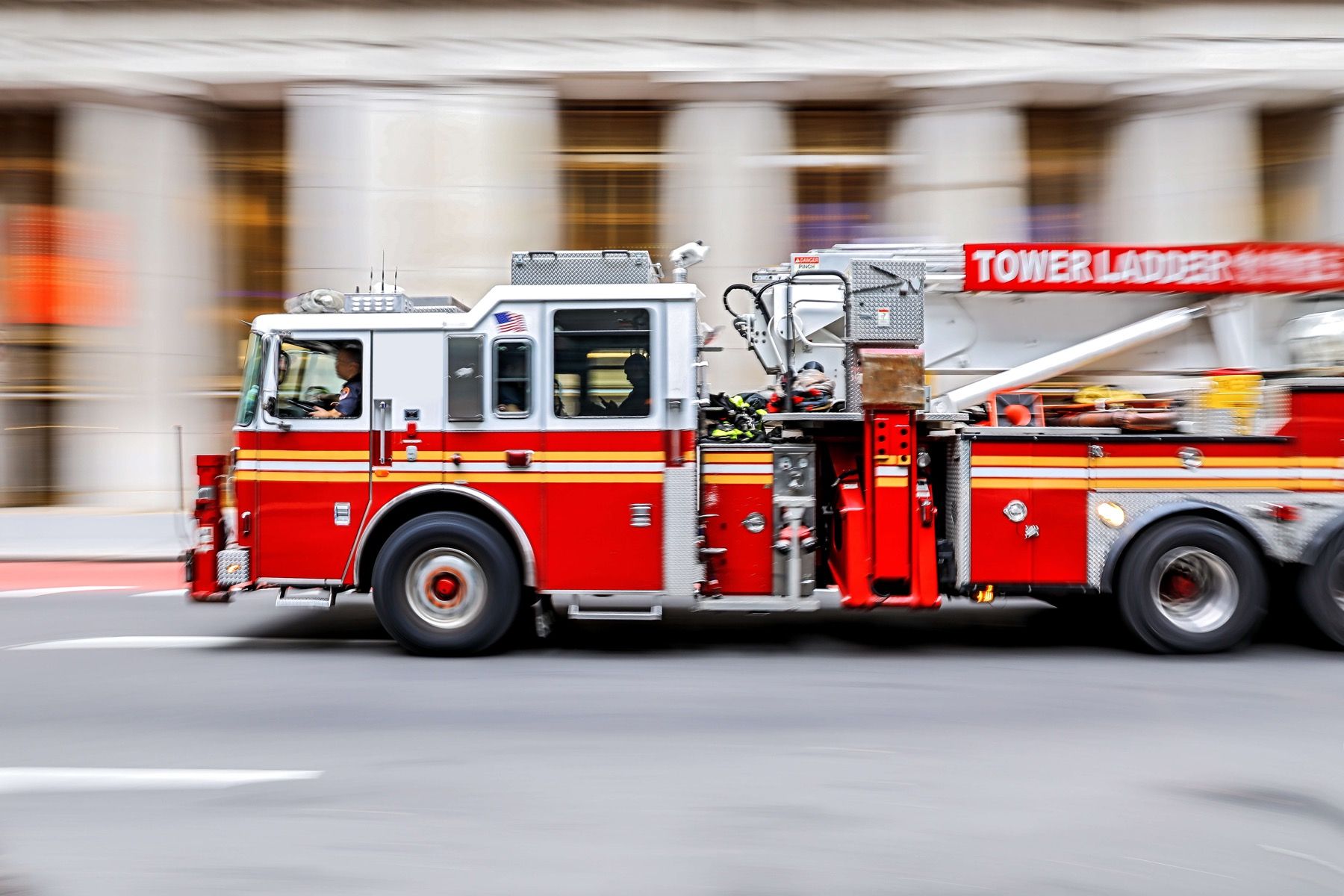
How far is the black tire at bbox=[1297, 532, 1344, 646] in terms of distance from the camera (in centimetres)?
685

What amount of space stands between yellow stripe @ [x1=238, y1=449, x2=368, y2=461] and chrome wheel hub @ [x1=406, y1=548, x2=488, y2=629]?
0.82 metres

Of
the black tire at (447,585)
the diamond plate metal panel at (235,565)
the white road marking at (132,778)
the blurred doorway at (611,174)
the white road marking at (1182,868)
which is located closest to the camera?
the white road marking at (1182,868)

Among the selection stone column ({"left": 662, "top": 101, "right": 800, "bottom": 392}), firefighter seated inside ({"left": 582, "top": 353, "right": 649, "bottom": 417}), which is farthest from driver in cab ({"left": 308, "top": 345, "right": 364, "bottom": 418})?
stone column ({"left": 662, "top": 101, "right": 800, "bottom": 392})

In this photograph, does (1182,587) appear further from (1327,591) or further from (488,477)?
(488,477)

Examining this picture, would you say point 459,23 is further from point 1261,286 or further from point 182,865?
point 182,865

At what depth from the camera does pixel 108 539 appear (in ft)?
42.7

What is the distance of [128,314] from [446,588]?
10.5m

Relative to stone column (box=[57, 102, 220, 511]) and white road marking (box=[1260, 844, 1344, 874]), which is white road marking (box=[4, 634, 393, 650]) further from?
stone column (box=[57, 102, 220, 511])

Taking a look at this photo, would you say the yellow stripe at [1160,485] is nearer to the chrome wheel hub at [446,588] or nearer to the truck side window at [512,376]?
the truck side window at [512,376]

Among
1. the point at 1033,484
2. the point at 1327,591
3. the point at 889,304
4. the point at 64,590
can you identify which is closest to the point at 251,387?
the point at 889,304

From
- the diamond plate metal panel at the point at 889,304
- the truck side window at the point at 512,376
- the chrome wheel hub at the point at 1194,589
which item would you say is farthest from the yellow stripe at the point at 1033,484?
the truck side window at the point at 512,376

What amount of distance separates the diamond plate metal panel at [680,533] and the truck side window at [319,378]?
7.26 feet

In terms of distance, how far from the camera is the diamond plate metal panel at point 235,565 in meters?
6.89

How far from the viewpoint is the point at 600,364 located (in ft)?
22.5
